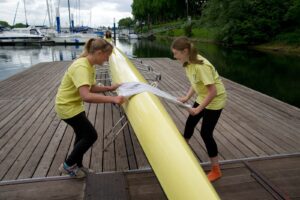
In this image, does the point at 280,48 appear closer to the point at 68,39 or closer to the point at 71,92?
the point at 68,39

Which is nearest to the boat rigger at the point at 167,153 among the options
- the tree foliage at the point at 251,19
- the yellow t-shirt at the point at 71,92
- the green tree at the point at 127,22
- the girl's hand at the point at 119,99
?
the girl's hand at the point at 119,99

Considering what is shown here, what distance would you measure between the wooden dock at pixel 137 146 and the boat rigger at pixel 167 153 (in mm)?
878

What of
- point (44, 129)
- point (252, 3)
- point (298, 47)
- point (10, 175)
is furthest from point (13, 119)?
point (252, 3)

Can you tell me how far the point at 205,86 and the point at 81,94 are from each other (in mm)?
1345

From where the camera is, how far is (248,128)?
18.7ft

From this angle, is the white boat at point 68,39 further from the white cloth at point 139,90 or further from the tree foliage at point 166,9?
the white cloth at point 139,90

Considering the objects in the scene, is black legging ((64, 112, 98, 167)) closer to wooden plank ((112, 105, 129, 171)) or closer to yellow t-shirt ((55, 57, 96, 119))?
yellow t-shirt ((55, 57, 96, 119))

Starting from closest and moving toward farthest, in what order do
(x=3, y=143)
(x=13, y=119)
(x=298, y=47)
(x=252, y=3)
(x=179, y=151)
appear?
(x=179, y=151) → (x=3, y=143) → (x=13, y=119) → (x=298, y=47) → (x=252, y=3)

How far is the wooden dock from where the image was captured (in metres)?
3.70

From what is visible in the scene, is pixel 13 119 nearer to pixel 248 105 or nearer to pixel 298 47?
pixel 248 105

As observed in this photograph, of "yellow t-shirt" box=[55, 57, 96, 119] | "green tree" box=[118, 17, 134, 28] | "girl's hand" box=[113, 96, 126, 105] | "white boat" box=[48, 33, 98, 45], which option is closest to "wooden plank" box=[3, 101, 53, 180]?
"yellow t-shirt" box=[55, 57, 96, 119]

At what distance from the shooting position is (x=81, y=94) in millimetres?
3072

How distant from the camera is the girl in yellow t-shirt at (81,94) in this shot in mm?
3076

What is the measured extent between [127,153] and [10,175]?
158cm
